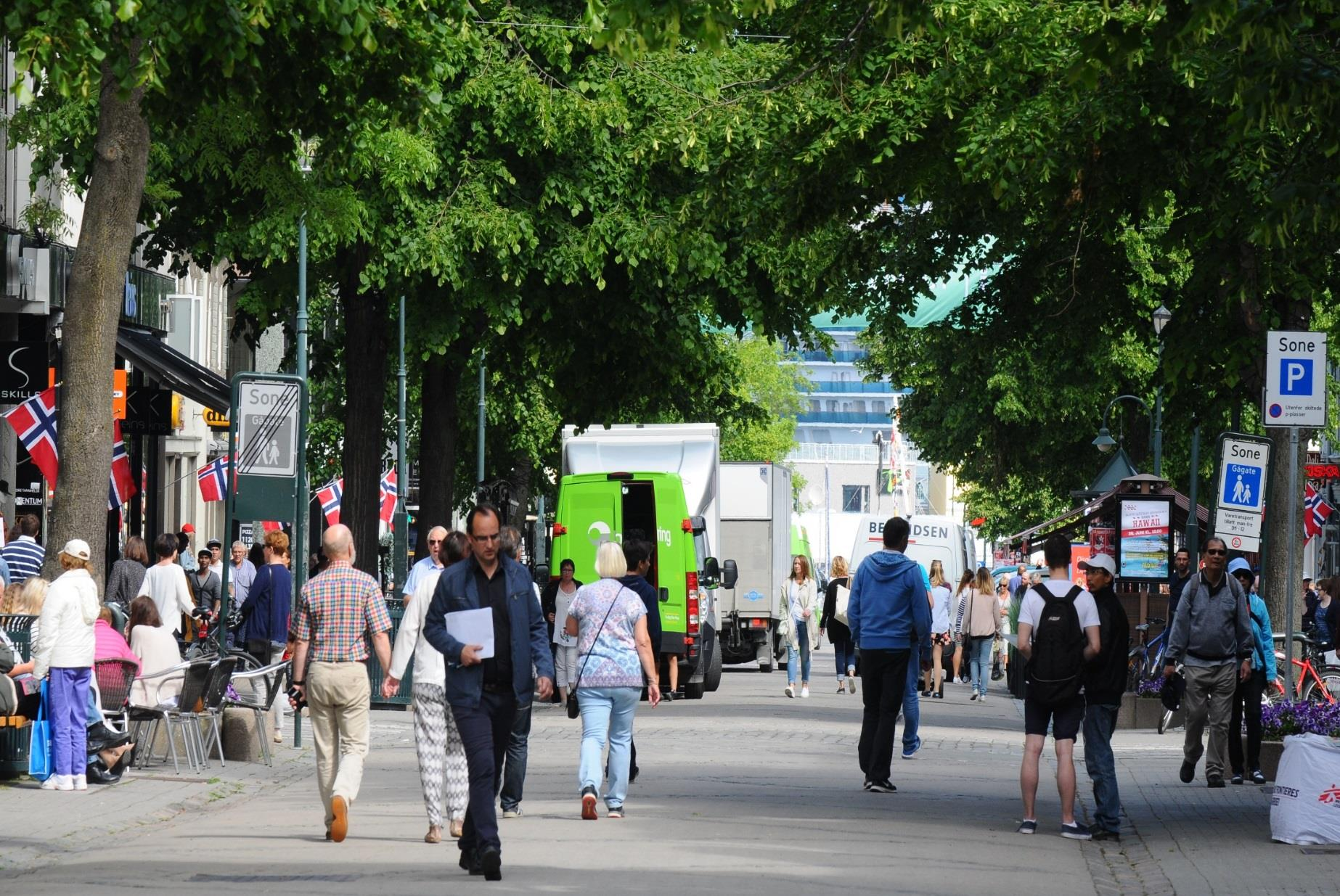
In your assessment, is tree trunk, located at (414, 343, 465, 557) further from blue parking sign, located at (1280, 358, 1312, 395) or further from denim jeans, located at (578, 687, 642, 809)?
blue parking sign, located at (1280, 358, 1312, 395)

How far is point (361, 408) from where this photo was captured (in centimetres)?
2667

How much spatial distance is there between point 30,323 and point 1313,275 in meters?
14.9

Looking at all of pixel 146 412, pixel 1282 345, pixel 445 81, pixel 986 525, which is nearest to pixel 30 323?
pixel 146 412

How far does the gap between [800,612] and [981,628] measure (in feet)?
9.87

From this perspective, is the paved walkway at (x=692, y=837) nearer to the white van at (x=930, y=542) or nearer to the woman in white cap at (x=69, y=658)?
the woman in white cap at (x=69, y=658)

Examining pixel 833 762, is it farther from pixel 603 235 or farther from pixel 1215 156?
pixel 603 235

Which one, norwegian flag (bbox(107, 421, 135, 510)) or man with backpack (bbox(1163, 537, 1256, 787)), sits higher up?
norwegian flag (bbox(107, 421, 135, 510))

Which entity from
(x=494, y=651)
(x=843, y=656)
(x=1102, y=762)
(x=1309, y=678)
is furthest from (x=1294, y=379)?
(x=843, y=656)

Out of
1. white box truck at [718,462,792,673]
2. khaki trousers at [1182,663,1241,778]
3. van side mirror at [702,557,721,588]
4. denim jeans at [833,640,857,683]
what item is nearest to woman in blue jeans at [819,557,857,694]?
denim jeans at [833,640,857,683]

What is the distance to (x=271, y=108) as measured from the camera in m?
14.7

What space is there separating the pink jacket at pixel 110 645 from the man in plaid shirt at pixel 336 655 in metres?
3.85

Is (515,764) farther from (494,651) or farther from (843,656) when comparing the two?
(843,656)

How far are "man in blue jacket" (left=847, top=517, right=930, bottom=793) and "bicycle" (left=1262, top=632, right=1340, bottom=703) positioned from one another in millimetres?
4400

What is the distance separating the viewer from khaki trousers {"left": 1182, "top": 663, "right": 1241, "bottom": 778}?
1589cm
